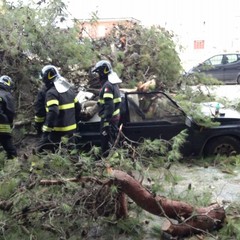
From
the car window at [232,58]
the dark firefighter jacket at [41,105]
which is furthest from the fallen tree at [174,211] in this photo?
the car window at [232,58]

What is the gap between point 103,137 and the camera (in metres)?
6.27

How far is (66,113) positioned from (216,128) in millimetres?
2525

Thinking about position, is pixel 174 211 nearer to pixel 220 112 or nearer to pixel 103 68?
pixel 103 68

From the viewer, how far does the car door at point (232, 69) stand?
1703 cm

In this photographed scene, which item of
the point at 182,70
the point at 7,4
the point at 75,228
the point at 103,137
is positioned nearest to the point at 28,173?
the point at 75,228

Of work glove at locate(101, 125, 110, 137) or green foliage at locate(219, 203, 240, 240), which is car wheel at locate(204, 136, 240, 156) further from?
green foliage at locate(219, 203, 240, 240)

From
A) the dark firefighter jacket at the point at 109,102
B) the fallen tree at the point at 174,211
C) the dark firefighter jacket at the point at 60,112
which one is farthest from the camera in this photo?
the dark firefighter jacket at the point at 109,102

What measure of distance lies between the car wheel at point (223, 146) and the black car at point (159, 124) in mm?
Result: 16

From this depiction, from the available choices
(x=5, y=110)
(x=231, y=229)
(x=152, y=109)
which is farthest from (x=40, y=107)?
(x=231, y=229)

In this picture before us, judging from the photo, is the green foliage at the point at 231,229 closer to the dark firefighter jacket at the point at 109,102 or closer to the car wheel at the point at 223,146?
the car wheel at the point at 223,146

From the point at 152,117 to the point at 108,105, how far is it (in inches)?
37.3

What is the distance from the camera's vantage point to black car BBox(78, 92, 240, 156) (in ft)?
21.6

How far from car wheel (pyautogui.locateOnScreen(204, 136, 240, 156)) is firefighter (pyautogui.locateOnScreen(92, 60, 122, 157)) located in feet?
5.52

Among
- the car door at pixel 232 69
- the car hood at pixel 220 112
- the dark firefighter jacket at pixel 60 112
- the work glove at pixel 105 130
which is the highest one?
the car door at pixel 232 69
